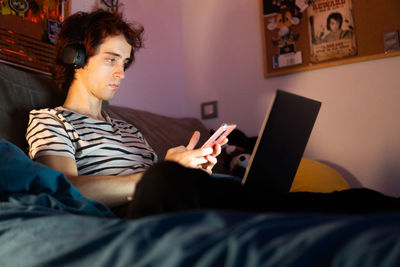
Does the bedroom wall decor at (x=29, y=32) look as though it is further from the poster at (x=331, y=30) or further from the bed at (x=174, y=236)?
the poster at (x=331, y=30)

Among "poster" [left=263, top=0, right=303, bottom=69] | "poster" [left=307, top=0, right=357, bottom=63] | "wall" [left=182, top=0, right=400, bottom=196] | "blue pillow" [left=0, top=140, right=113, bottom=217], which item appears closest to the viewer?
"blue pillow" [left=0, top=140, right=113, bottom=217]

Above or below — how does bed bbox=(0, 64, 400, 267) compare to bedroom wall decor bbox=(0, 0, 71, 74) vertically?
below

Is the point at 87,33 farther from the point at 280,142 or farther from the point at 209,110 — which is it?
the point at 209,110

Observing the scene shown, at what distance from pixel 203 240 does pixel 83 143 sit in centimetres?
78

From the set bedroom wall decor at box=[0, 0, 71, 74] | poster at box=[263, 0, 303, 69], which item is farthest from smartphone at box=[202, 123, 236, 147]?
poster at box=[263, 0, 303, 69]

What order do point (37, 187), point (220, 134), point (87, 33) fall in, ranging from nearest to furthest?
point (37, 187) < point (220, 134) < point (87, 33)

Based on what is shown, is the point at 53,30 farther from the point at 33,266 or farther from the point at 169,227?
the point at 169,227

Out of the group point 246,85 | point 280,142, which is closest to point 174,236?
point 280,142

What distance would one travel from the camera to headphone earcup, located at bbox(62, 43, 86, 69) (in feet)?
4.16

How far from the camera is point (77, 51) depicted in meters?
1.29

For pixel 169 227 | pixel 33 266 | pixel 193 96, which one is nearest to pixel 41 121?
pixel 33 266

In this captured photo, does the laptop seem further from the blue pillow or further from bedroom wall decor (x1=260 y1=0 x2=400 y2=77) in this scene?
bedroom wall decor (x1=260 y1=0 x2=400 y2=77)

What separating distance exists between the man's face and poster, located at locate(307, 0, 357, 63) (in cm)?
126

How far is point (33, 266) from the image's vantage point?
58 cm
